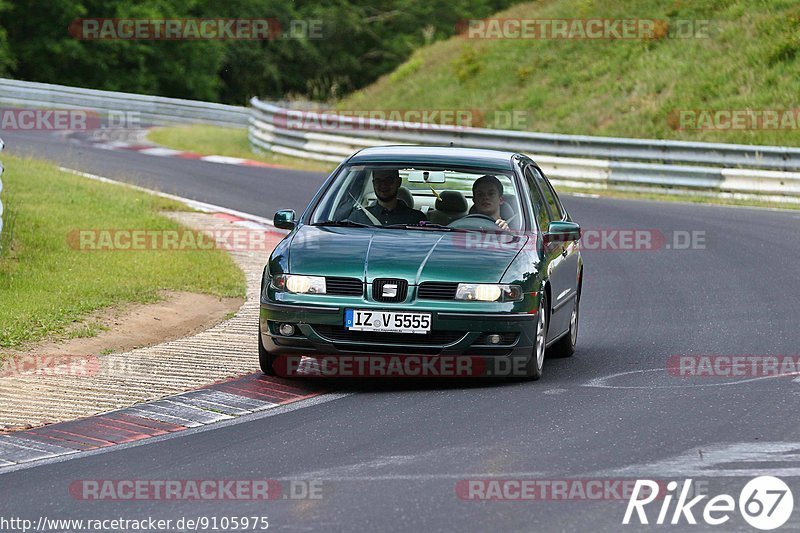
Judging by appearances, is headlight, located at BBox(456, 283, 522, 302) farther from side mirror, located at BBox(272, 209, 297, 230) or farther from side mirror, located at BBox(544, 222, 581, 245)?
side mirror, located at BBox(272, 209, 297, 230)

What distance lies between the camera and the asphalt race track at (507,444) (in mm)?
6301

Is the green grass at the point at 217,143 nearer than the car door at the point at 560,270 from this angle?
No

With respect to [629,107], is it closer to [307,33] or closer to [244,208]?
[244,208]

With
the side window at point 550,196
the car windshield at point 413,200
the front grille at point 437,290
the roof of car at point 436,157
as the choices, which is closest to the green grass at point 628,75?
the side window at point 550,196

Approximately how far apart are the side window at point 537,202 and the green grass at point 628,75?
18.1 meters

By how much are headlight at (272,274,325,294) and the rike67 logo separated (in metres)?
3.17

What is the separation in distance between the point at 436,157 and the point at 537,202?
2.70ft

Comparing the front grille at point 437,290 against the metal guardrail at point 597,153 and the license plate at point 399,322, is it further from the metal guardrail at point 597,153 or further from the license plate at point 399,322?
the metal guardrail at point 597,153

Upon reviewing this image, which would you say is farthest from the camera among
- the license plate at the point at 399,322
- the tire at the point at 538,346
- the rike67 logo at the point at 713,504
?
the tire at the point at 538,346

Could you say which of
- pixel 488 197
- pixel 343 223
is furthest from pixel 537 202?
pixel 343 223

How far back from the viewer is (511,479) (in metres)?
6.79

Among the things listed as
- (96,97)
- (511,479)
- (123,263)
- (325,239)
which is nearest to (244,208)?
(123,263)

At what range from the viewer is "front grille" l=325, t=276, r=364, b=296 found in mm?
9203

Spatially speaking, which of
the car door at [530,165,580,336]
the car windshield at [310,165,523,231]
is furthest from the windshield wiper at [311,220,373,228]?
the car door at [530,165,580,336]
